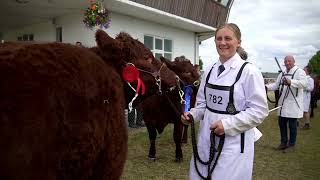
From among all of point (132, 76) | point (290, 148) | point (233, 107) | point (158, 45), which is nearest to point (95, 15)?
point (158, 45)

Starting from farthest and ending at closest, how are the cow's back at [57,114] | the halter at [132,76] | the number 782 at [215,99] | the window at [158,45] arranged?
the window at [158,45], the number 782 at [215,99], the halter at [132,76], the cow's back at [57,114]

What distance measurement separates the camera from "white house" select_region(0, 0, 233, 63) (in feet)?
36.6

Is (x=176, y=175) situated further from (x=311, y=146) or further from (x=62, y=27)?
(x=62, y=27)

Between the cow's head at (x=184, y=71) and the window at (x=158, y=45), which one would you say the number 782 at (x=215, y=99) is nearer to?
the cow's head at (x=184, y=71)

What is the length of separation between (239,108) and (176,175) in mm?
3523

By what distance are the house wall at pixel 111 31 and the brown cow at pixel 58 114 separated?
7.87m

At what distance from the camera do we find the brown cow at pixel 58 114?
192 centimetres

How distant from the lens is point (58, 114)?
204 centimetres

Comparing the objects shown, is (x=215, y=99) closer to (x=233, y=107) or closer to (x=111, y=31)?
(x=233, y=107)

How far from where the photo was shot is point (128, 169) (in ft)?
21.6

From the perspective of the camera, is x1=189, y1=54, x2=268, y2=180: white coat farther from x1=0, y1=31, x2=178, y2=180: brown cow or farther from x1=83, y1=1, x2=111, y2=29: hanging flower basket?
x1=83, y1=1, x2=111, y2=29: hanging flower basket

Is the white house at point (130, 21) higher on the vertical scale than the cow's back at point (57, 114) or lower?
higher

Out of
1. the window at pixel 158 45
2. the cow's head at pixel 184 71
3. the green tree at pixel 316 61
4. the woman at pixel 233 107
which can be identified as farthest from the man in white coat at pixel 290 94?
the green tree at pixel 316 61

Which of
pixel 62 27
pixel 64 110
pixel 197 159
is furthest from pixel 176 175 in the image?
pixel 62 27
